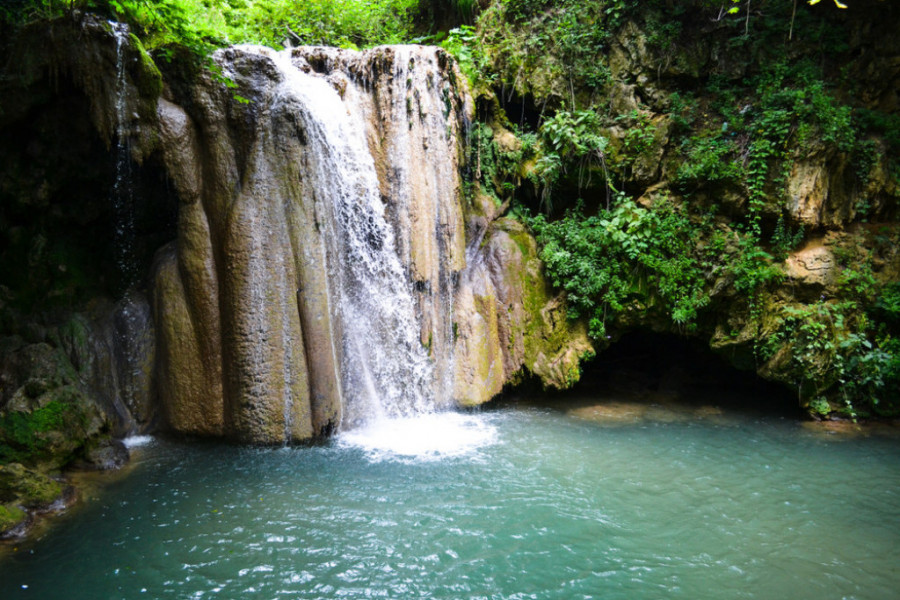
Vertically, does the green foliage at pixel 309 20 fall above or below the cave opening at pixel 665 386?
above

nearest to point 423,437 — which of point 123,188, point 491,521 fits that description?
point 491,521

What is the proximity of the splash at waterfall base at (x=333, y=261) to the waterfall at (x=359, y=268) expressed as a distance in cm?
2

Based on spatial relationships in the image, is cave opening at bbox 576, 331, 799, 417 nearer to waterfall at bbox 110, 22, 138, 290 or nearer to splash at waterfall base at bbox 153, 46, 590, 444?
splash at waterfall base at bbox 153, 46, 590, 444

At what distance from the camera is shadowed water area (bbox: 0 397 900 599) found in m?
4.20

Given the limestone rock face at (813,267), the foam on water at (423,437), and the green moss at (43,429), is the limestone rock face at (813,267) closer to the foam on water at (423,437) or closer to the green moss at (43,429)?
the foam on water at (423,437)

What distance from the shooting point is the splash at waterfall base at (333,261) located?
684cm

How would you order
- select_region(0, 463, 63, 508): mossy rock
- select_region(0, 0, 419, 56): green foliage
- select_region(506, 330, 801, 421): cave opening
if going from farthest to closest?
1. select_region(0, 0, 419, 56): green foliage
2. select_region(506, 330, 801, 421): cave opening
3. select_region(0, 463, 63, 508): mossy rock

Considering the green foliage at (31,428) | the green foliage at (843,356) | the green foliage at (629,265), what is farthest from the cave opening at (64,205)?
the green foliage at (843,356)

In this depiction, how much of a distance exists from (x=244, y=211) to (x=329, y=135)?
1.71 meters

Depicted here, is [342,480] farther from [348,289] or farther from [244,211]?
[244,211]

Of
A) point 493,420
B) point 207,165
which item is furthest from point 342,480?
point 207,165

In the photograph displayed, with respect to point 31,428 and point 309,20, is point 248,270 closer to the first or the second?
point 31,428

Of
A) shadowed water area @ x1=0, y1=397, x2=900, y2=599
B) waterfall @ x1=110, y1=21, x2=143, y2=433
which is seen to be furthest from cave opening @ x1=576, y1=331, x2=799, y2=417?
waterfall @ x1=110, y1=21, x2=143, y2=433

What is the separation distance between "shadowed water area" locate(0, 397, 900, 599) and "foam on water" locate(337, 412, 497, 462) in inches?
1.6
